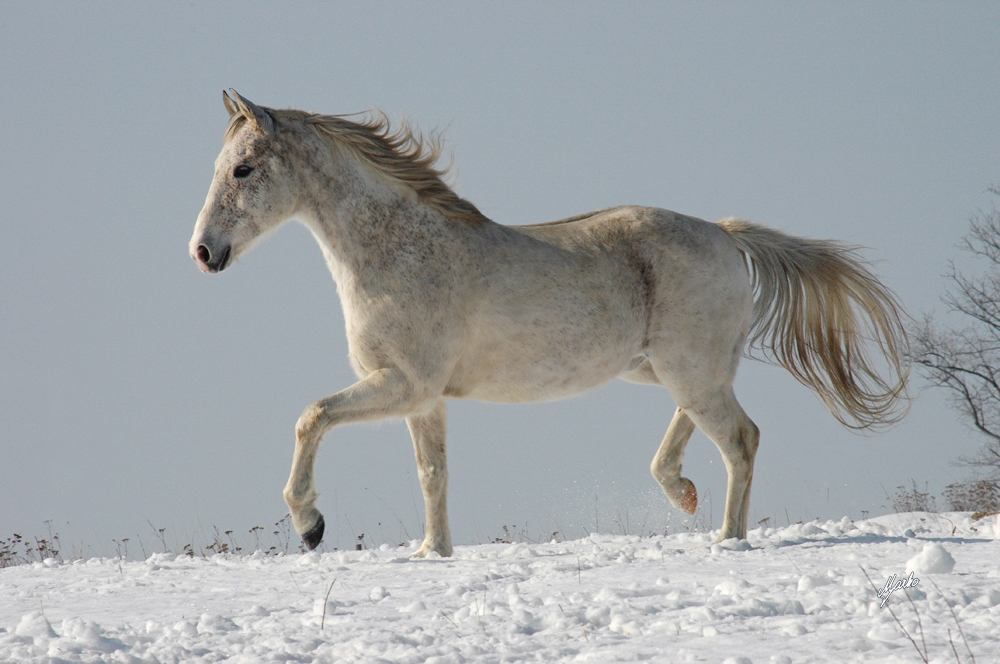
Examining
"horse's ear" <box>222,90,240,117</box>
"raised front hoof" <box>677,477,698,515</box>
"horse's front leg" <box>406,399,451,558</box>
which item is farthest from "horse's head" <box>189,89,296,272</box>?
"raised front hoof" <box>677,477,698,515</box>

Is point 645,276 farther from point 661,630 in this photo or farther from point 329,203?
point 661,630

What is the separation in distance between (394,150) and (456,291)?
3.87 feet

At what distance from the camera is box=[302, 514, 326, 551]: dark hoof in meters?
5.61

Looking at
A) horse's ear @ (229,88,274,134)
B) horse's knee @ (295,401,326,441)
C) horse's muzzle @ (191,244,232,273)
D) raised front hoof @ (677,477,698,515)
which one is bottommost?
raised front hoof @ (677,477,698,515)

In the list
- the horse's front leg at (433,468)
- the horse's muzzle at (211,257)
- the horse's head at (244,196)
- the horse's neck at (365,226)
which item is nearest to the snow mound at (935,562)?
the horse's front leg at (433,468)

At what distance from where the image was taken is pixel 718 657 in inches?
123

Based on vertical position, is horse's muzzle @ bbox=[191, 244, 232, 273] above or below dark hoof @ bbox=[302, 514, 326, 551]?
above

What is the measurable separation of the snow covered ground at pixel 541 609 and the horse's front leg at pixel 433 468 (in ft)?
2.46

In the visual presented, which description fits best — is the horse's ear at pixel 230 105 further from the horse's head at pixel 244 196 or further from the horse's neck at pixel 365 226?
the horse's neck at pixel 365 226

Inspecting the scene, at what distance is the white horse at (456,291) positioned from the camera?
580 cm

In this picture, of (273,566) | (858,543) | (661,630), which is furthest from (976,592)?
(273,566)

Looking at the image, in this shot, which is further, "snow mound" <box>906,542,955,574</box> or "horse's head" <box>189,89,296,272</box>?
"horse's head" <box>189,89,296,272</box>

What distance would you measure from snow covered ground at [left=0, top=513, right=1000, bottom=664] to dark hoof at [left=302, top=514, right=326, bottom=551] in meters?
0.20

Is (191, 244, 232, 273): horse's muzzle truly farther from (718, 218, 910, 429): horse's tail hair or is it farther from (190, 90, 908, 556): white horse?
(718, 218, 910, 429): horse's tail hair
